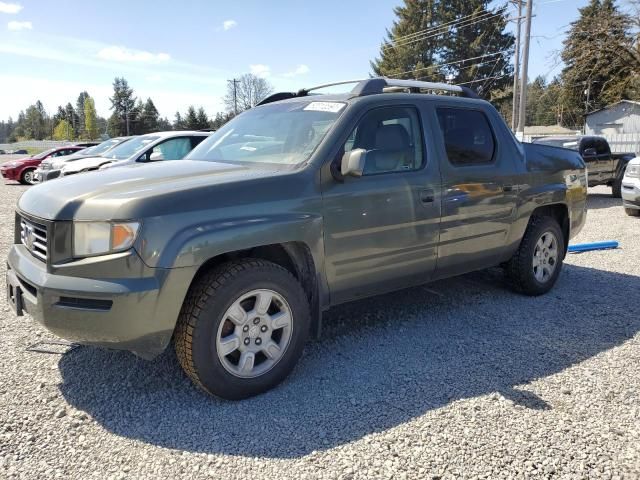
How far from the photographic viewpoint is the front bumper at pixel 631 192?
9.80 metres

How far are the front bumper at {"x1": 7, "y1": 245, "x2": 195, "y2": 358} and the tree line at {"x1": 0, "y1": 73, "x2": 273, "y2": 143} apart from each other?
40344mm

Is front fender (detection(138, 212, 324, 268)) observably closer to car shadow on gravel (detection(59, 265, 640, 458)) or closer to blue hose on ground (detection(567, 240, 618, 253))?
car shadow on gravel (detection(59, 265, 640, 458))

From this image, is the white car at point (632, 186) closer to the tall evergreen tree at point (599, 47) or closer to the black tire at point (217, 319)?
the black tire at point (217, 319)

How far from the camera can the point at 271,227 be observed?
306 centimetres

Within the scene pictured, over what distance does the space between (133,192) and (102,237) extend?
30cm

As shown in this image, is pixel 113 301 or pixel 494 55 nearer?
pixel 113 301

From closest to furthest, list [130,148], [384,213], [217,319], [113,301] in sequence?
[113,301], [217,319], [384,213], [130,148]

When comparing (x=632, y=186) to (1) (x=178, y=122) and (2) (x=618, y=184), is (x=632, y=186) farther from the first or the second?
(1) (x=178, y=122)

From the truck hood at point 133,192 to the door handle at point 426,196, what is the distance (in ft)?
3.88

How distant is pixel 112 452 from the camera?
258 centimetres

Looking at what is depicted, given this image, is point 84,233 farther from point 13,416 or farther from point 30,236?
point 13,416

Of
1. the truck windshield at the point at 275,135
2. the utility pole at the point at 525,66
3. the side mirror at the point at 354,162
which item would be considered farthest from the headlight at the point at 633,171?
the utility pole at the point at 525,66

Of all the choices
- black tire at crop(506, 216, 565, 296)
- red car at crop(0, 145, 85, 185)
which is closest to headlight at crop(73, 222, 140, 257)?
black tire at crop(506, 216, 565, 296)

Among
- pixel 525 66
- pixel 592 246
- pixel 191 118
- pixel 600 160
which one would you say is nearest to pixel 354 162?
pixel 592 246
